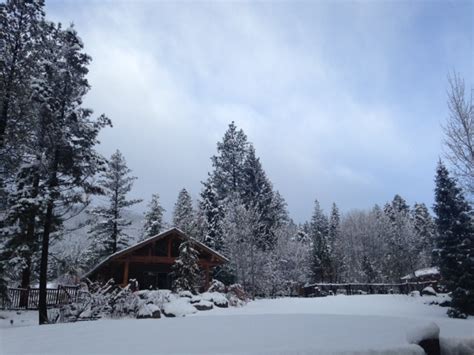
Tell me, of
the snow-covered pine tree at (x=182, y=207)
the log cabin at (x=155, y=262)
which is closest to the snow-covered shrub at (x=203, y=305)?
the log cabin at (x=155, y=262)

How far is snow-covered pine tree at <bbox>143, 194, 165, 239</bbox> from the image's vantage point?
32688mm

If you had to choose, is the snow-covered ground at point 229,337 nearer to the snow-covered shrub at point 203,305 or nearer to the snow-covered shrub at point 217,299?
the snow-covered shrub at point 203,305

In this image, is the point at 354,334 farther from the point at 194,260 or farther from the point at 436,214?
the point at 194,260

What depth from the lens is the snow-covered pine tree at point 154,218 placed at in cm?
3269

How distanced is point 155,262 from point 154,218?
12715 millimetres

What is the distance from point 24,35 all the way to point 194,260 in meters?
14.0

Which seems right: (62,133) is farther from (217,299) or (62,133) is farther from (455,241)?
(455,241)

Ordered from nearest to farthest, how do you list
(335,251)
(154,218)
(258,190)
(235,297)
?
(235,297) < (154,218) < (258,190) < (335,251)

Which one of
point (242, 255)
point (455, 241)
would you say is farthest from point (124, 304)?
point (242, 255)

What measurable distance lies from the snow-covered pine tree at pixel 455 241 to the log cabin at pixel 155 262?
13.0 metres

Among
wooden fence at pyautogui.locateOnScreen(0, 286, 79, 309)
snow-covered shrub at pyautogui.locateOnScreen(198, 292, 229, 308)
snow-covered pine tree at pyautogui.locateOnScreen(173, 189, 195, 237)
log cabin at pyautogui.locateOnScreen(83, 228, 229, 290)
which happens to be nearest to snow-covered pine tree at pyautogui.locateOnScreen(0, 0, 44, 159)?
wooden fence at pyautogui.locateOnScreen(0, 286, 79, 309)

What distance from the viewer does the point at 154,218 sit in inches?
1328

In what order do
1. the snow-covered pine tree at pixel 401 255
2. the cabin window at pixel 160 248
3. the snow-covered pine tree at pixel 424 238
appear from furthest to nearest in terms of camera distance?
the snow-covered pine tree at pixel 424 238 < the snow-covered pine tree at pixel 401 255 < the cabin window at pixel 160 248

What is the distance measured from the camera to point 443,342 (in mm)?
4820
